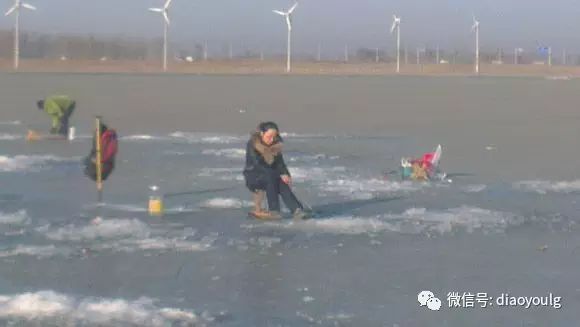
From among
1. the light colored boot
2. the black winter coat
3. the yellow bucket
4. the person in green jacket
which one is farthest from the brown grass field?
the light colored boot

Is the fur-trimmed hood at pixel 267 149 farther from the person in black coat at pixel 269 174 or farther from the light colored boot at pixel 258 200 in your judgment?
the light colored boot at pixel 258 200

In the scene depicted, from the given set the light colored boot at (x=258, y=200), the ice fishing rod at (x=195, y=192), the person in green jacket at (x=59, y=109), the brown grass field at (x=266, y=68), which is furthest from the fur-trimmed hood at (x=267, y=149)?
the brown grass field at (x=266, y=68)

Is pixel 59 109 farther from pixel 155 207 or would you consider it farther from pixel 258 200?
pixel 258 200

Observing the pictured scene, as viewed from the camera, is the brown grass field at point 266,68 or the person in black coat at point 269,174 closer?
the person in black coat at point 269,174

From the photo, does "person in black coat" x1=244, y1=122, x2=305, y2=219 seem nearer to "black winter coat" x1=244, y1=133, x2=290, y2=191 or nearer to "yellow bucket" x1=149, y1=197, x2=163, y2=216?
"black winter coat" x1=244, y1=133, x2=290, y2=191

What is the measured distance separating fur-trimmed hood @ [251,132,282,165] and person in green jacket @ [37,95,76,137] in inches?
516

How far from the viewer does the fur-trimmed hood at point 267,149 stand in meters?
14.3

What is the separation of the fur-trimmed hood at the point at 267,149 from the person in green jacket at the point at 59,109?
1309 cm

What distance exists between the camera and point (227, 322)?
354 inches

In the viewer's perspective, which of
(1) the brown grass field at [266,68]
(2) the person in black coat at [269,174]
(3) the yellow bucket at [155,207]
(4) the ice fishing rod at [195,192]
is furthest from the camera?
(1) the brown grass field at [266,68]

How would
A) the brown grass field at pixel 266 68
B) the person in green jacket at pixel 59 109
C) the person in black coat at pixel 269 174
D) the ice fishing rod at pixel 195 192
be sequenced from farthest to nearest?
1. the brown grass field at pixel 266 68
2. the person in green jacket at pixel 59 109
3. the ice fishing rod at pixel 195 192
4. the person in black coat at pixel 269 174

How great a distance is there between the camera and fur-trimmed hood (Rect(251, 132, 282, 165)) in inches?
562

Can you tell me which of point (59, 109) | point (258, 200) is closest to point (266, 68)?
point (59, 109)

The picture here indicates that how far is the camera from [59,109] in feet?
89.0
